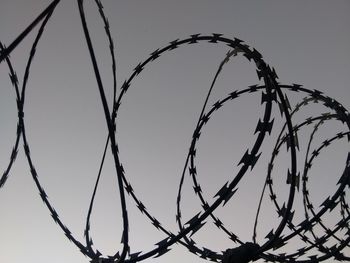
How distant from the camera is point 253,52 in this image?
1854 mm

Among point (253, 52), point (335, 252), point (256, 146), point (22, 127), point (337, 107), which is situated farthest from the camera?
point (337, 107)

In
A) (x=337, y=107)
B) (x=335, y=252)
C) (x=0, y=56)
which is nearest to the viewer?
(x=0, y=56)

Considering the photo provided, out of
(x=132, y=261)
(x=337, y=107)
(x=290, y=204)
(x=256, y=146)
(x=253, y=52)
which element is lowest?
(x=132, y=261)

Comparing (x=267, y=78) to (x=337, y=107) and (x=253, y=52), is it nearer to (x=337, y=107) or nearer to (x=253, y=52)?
(x=253, y=52)

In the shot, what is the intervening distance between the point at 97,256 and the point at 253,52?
1.15 metres

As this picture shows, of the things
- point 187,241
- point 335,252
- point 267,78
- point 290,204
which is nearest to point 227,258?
point 290,204

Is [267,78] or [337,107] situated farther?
[337,107]

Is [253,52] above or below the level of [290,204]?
above

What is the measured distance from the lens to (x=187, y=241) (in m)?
2.45

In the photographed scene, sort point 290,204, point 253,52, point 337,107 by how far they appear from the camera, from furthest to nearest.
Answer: point 337,107, point 253,52, point 290,204

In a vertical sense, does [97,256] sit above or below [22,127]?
below

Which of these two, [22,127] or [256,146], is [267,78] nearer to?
[256,146]

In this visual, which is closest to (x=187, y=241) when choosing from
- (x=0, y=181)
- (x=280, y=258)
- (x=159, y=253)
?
(x=280, y=258)

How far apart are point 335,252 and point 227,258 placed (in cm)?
100
